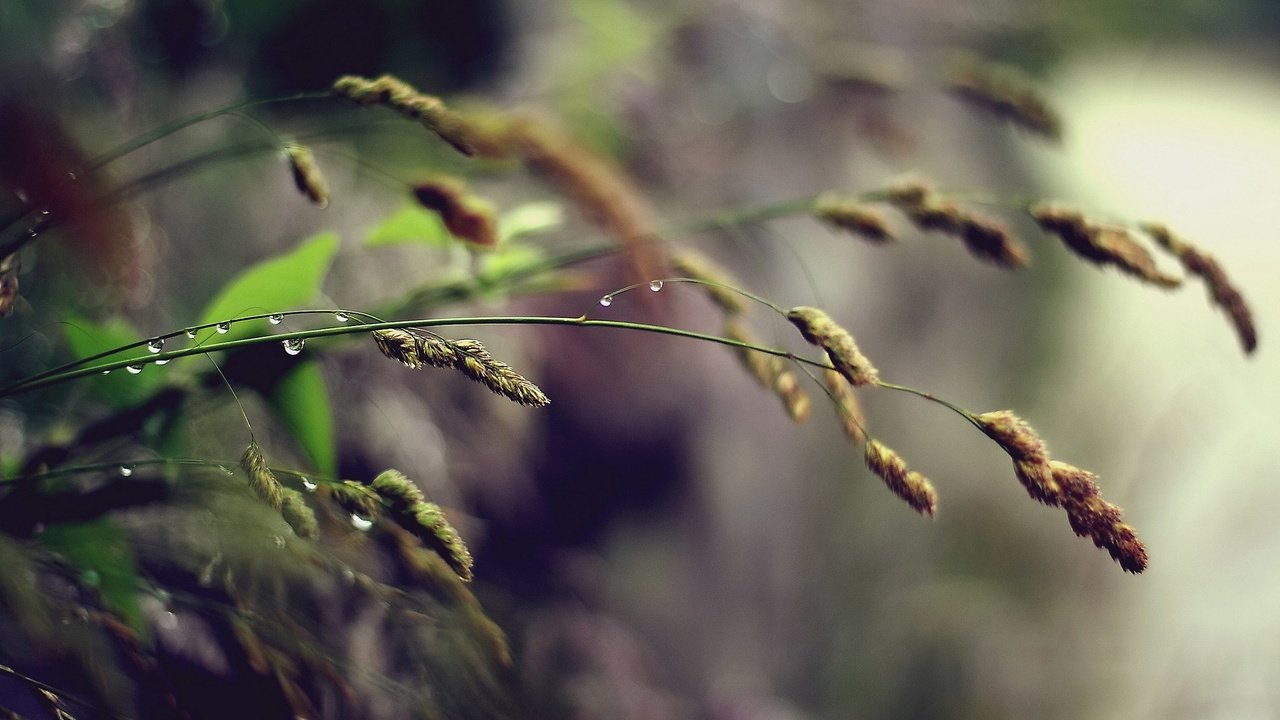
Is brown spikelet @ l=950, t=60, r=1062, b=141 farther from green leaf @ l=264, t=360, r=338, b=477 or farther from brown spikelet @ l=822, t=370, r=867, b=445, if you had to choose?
green leaf @ l=264, t=360, r=338, b=477

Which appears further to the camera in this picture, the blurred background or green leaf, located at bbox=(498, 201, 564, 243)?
the blurred background

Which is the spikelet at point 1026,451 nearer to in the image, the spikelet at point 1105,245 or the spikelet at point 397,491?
the spikelet at point 1105,245

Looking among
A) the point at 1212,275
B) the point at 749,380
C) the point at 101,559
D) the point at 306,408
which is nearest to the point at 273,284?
the point at 306,408

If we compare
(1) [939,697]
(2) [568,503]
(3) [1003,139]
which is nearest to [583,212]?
(2) [568,503]

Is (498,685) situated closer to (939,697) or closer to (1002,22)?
(939,697)

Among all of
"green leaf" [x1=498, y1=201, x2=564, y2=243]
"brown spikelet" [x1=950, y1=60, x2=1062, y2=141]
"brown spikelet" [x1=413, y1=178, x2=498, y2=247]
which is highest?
"brown spikelet" [x1=950, y1=60, x2=1062, y2=141]

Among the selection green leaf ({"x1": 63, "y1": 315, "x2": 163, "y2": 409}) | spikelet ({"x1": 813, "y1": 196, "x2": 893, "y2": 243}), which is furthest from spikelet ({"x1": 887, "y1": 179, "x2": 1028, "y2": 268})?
green leaf ({"x1": 63, "y1": 315, "x2": 163, "y2": 409})

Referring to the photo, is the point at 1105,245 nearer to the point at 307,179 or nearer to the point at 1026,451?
the point at 1026,451
